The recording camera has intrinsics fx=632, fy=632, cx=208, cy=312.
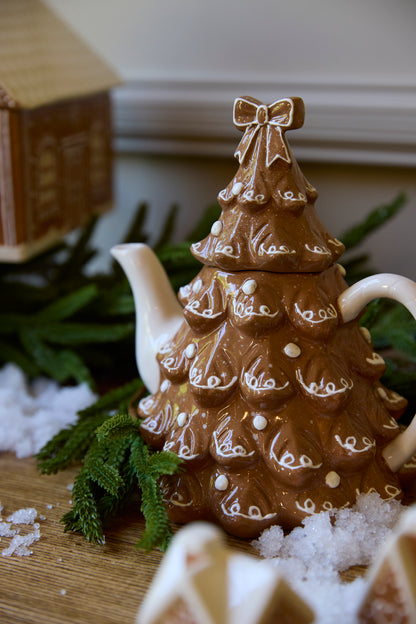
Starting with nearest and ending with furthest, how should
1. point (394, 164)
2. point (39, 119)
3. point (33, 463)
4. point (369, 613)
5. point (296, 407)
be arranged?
point (369, 613) → point (296, 407) → point (33, 463) → point (39, 119) → point (394, 164)

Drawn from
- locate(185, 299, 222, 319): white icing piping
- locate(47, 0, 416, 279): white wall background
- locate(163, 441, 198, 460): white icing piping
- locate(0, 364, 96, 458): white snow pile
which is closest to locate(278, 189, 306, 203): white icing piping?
locate(185, 299, 222, 319): white icing piping

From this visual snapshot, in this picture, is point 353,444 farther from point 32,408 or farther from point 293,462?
point 32,408

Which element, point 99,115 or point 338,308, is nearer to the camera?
point 338,308

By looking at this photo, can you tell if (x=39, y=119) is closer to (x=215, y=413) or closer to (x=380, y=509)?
(x=215, y=413)

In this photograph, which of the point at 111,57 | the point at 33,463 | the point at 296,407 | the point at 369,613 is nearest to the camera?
the point at 369,613

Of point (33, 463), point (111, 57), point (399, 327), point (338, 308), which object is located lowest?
point (33, 463)

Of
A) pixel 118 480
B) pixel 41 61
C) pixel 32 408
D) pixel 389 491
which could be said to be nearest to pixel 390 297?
pixel 389 491

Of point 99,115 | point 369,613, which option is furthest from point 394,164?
point 369,613
